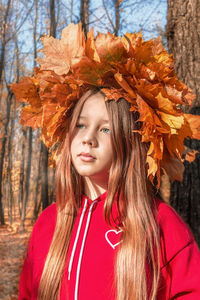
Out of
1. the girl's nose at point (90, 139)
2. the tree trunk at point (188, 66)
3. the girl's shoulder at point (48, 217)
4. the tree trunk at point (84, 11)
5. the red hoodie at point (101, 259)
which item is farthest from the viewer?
the tree trunk at point (84, 11)

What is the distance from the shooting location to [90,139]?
5.32ft

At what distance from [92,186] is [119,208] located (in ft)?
0.84

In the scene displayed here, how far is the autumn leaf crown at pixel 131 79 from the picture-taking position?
5.21 feet

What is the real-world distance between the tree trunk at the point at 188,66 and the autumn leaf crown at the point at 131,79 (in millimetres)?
764

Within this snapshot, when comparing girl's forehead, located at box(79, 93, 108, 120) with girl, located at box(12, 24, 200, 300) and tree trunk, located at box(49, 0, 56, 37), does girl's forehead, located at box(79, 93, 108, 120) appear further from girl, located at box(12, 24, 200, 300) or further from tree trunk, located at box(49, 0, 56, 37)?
tree trunk, located at box(49, 0, 56, 37)

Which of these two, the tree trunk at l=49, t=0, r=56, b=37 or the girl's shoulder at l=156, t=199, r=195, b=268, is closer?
the girl's shoulder at l=156, t=199, r=195, b=268

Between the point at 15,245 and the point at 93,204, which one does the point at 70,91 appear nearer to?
the point at 93,204

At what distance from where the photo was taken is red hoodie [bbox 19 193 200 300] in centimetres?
152

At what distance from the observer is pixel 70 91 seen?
180cm

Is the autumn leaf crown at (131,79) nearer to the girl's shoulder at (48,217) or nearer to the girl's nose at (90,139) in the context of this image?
the girl's nose at (90,139)

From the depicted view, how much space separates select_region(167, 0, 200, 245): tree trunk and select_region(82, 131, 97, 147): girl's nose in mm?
1152

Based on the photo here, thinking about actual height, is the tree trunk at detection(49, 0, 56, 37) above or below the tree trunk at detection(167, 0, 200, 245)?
above

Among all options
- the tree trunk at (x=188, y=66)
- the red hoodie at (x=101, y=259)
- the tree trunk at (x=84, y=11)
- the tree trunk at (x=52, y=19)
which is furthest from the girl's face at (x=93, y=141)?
the tree trunk at (x=52, y=19)

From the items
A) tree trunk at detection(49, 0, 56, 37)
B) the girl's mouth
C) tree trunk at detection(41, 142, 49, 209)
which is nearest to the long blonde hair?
the girl's mouth
